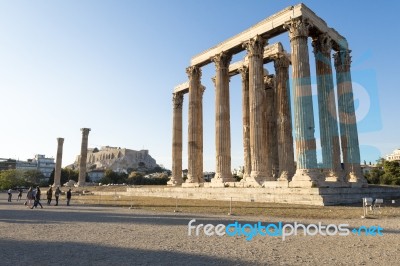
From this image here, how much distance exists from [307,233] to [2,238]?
10.2 metres

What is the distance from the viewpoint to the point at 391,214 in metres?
16.8

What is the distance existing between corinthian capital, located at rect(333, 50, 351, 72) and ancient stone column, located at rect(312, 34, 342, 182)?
3230 millimetres

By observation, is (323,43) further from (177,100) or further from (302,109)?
(177,100)

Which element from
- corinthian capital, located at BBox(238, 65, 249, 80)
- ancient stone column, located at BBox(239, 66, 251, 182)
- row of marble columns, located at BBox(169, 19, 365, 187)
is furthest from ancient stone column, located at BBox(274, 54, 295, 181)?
ancient stone column, located at BBox(239, 66, 251, 182)

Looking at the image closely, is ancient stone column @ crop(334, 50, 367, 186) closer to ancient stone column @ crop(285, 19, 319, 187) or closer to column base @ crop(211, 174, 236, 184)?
ancient stone column @ crop(285, 19, 319, 187)

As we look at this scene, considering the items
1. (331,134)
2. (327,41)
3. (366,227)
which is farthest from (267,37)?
(366,227)

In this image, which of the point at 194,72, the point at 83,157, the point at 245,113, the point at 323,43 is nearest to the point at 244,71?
the point at 245,113

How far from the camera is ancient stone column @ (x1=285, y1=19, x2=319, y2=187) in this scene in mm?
26516

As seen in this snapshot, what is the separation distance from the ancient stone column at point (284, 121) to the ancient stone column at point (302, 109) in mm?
6464

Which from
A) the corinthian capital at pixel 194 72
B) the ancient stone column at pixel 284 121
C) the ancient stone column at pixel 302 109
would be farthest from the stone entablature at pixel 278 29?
the ancient stone column at pixel 284 121

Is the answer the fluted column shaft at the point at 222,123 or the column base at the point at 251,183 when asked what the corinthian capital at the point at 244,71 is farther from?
the column base at the point at 251,183

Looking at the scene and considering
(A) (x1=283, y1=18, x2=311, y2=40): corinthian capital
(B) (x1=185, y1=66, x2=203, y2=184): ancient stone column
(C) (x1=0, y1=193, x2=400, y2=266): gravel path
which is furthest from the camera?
(B) (x1=185, y1=66, x2=203, y2=184): ancient stone column

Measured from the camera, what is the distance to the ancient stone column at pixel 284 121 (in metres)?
34.1

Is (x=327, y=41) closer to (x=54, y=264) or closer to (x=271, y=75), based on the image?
(x=271, y=75)
